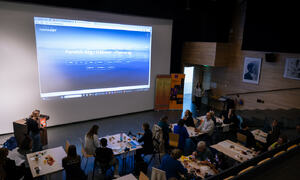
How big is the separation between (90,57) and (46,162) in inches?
175

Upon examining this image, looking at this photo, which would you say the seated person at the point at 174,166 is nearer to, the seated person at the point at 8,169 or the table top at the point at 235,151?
the table top at the point at 235,151

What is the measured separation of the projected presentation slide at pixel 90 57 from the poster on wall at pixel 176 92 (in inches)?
55.3

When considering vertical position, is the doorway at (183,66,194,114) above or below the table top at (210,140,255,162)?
above

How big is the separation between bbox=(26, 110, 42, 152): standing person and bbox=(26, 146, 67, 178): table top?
4.41ft

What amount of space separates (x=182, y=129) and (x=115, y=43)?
4.52m

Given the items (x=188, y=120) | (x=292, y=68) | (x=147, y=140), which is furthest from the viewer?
(x=292, y=68)

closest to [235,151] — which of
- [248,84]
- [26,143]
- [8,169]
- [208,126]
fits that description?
[208,126]

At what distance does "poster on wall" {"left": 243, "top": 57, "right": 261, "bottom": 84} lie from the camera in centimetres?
840

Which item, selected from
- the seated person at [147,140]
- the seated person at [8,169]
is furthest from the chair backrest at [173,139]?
the seated person at [8,169]

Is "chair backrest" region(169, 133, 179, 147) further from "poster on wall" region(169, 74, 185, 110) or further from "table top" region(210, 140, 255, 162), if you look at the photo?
"poster on wall" region(169, 74, 185, 110)

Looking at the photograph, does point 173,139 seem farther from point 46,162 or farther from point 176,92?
point 176,92

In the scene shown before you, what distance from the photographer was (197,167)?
3.89 metres

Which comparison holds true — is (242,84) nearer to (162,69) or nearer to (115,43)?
(162,69)

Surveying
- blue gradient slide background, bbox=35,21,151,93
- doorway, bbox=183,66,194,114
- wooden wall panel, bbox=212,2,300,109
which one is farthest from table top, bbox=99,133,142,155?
doorway, bbox=183,66,194,114
